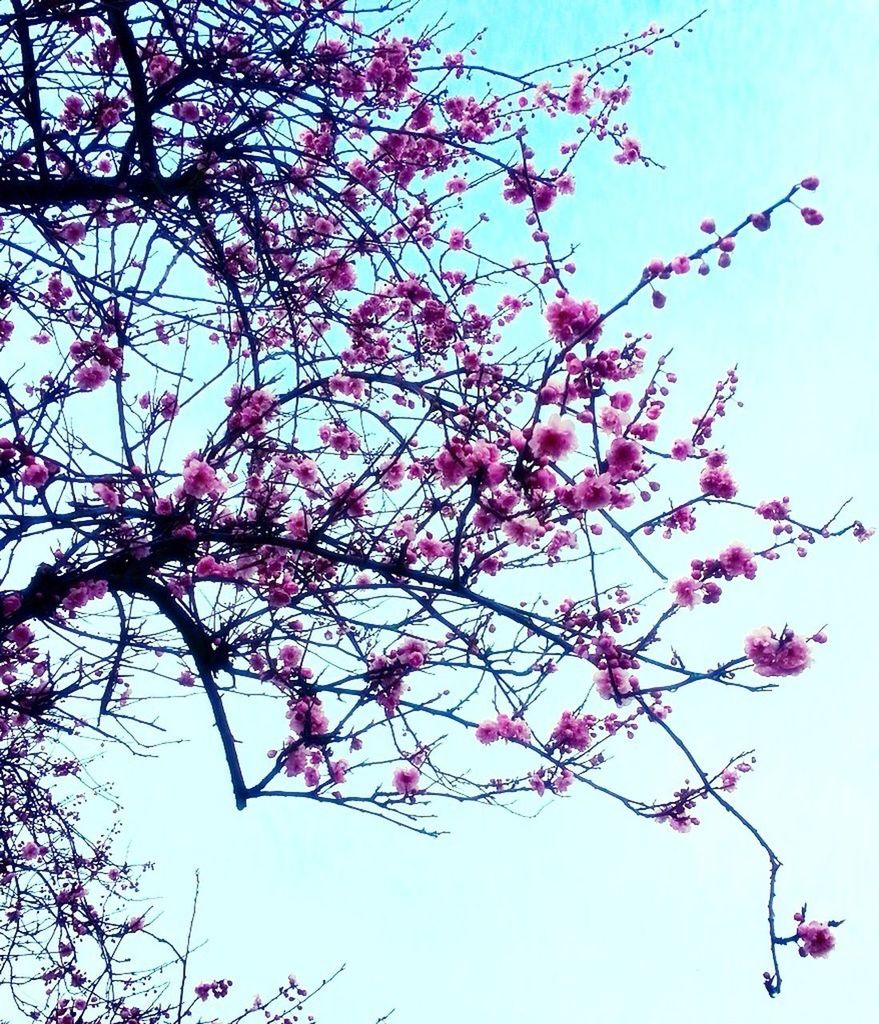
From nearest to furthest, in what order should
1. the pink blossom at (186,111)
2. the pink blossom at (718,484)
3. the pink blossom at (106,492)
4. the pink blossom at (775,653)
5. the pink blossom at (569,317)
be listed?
the pink blossom at (775,653)
the pink blossom at (569,317)
the pink blossom at (718,484)
the pink blossom at (106,492)
the pink blossom at (186,111)

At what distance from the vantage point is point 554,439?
2990 millimetres

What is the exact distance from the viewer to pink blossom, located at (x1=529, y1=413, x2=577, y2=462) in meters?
2.96

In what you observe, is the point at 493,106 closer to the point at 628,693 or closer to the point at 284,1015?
the point at 628,693

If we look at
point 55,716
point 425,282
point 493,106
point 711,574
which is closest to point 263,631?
point 55,716

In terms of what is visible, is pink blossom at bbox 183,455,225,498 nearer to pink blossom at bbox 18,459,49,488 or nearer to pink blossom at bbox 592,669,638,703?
pink blossom at bbox 18,459,49,488

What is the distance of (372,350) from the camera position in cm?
496

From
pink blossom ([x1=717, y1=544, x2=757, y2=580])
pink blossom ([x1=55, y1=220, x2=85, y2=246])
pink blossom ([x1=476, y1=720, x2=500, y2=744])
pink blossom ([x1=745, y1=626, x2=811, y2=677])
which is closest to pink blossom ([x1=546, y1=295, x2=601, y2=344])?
pink blossom ([x1=717, y1=544, x2=757, y2=580])

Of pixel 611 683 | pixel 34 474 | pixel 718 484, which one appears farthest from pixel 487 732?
pixel 34 474

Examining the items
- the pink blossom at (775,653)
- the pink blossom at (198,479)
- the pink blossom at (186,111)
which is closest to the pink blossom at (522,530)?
the pink blossom at (775,653)

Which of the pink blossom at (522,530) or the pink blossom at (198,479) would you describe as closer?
the pink blossom at (522,530)

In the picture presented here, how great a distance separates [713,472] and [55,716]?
166 inches

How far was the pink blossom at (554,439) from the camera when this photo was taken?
296 centimetres

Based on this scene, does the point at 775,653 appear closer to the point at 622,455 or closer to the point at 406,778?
the point at 622,455

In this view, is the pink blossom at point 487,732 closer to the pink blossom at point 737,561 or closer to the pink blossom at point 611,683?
the pink blossom at point 611,683
